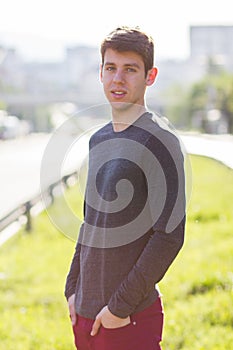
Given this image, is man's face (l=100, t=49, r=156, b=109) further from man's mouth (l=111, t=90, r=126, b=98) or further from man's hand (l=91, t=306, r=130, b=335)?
man's hand (l=91, t=306, r=130, b=335)

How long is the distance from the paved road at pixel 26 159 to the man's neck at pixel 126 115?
1.34 ft

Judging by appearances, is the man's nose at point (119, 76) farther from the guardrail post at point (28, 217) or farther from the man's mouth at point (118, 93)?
the guardrail post at point (28, 217)

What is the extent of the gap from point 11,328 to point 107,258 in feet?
7.49

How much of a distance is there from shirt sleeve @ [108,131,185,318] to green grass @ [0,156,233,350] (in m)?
0.42

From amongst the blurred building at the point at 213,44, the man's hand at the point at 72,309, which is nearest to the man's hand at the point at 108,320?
the man's hand at the point at 72,309

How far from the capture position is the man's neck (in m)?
2.02

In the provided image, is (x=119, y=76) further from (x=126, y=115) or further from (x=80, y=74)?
(x=80, y=74)

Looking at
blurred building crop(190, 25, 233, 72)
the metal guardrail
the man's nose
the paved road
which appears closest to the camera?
the man's nose

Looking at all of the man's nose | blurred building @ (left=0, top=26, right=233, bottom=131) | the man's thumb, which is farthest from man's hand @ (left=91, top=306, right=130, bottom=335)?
blurred building @ (left=0, top=26, right=233, bottom=131)

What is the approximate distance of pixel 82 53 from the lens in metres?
68.5

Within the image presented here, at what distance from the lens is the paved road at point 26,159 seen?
3.41 m

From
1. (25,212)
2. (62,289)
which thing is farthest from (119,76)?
(25,212)

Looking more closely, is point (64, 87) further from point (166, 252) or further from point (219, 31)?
point (166, 252)

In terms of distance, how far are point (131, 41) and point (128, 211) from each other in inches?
17.9
